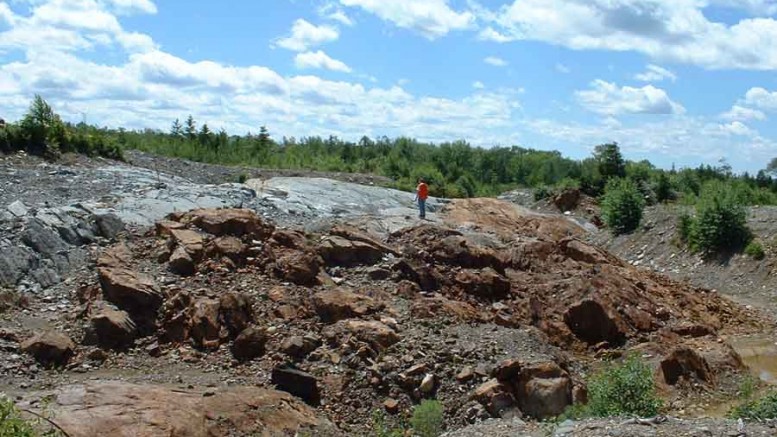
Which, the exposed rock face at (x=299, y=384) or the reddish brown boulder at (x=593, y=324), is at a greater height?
the reddish brown boulder at (x=593, y=324)

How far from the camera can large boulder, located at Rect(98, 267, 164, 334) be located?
38.3ft

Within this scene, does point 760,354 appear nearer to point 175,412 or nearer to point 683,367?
point 683,367

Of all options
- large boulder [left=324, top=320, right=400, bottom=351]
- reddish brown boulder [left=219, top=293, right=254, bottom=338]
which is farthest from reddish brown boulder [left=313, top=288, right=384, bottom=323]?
reddish brown boulder [left=219, top=293, right=254, bottom=338]

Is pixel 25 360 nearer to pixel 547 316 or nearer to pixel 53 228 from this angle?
pixel 53 228

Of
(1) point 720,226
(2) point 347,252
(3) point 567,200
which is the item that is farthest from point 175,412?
(3) point 567,200

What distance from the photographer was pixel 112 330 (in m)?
11.2

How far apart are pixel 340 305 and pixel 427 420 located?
10.4ft

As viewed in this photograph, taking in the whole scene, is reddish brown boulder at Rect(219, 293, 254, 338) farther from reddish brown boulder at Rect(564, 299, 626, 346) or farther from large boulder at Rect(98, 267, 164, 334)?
reddish brown boulder at Rect(564, 299, 626, 346)

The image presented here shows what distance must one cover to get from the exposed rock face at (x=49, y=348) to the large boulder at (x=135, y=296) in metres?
1.08

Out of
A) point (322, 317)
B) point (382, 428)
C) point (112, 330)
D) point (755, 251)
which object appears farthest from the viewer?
point (755, 251)

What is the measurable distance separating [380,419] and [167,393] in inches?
100

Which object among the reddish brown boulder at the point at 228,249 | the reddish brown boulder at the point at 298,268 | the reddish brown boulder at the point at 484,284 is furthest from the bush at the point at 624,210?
the reddish brown boulder at the point at 228,249

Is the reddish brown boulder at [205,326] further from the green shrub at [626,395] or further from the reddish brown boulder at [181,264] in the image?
the green shrub at [626,395]

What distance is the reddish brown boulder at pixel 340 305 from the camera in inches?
491
